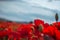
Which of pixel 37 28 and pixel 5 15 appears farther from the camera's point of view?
pixel 5 15

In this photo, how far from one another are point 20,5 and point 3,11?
0.16 meters

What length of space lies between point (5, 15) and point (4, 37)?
0.73 metres

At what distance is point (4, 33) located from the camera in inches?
12.7

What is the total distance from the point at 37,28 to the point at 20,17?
660 mm

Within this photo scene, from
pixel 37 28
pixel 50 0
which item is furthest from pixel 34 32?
pixel 50 0

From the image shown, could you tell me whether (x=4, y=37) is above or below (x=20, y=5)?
below

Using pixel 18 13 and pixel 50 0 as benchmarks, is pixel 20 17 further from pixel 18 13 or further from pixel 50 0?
pixel 50 0

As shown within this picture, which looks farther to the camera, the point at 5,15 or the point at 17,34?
the point at 5,15

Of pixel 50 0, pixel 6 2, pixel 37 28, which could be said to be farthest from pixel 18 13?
pixel 37 28

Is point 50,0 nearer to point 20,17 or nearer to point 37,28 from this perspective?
point 20,17

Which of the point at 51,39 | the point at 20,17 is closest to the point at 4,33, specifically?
the point at 51,39

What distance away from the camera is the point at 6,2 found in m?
1.05

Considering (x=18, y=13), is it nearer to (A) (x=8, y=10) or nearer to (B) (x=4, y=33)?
(A) (x=8, y=10)

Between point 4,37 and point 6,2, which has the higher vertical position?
point 6,2
